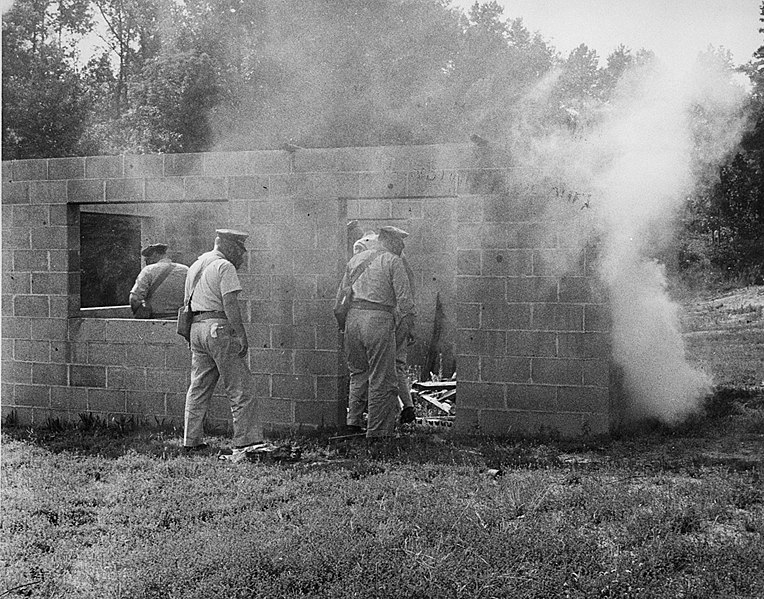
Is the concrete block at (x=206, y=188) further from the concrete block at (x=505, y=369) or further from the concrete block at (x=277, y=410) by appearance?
the concrete block at (x=505, y=369)

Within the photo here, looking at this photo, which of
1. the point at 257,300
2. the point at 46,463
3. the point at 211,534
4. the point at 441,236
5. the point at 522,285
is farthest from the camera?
the point at 441,236

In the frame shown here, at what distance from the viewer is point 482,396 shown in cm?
780

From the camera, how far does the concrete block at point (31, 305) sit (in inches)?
345

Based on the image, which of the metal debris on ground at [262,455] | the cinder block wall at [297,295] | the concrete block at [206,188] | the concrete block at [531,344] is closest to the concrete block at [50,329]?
the cinder block wall at [297,295]

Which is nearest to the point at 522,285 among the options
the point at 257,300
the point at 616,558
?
the point at 257,300

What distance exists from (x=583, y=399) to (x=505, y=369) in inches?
27.8

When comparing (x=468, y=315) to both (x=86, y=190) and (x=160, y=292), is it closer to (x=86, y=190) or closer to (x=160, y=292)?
(x=160, y=292)

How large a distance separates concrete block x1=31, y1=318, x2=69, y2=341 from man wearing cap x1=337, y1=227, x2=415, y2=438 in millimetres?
2887

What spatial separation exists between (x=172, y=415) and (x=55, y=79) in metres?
4.90

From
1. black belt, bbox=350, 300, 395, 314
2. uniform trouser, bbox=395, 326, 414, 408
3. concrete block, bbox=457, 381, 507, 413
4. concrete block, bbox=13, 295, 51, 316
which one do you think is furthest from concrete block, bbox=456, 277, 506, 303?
concrete block, bbox=13, 295, 51, 316

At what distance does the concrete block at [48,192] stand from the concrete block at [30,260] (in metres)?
0.50

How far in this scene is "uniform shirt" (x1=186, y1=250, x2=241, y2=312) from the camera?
6953 mm

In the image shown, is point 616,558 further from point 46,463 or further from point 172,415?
point 172,415

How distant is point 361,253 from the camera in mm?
7871
